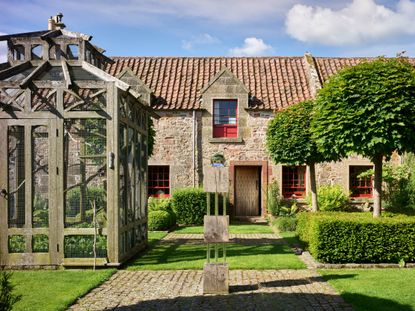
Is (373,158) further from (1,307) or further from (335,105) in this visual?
(1,307)

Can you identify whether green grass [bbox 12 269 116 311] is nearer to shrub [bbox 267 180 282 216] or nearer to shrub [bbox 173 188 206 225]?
shrub [bbox 173 188 206 225]

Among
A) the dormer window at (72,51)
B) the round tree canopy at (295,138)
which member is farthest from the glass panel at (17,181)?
the round tree canopy at (295,138)

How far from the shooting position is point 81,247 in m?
9.90

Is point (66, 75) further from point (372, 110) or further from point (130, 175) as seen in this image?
point (372, 110)

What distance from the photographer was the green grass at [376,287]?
7.14 metres

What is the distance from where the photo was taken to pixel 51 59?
1038 centimetres

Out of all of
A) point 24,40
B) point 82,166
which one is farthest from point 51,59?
point 82,166

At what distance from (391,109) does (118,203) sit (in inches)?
240

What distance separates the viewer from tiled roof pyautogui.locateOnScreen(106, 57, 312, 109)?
2034 cm

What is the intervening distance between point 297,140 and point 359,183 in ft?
23.0

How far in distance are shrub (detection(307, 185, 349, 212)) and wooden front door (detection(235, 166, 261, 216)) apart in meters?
2.80

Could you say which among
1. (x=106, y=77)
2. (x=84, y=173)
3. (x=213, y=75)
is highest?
(x=213, y=75)

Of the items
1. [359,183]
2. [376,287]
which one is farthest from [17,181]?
[359,183]

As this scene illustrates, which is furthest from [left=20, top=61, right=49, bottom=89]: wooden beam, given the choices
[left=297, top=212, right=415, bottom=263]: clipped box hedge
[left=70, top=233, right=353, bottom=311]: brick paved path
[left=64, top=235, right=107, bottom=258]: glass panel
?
[left=297, top=212, right=415, bottom=263]: clipped box hedge
